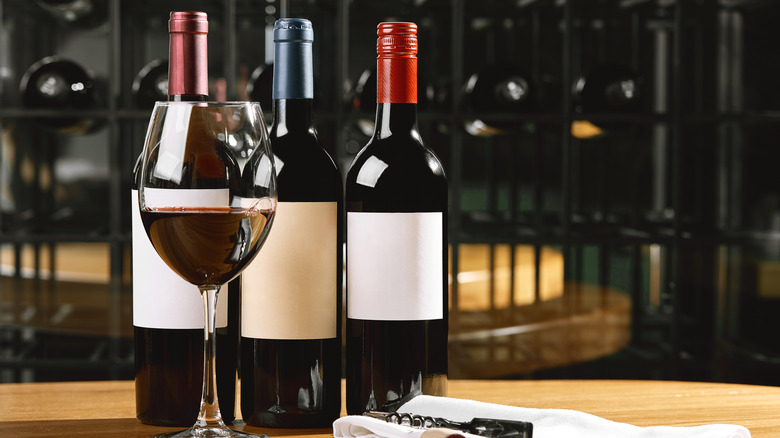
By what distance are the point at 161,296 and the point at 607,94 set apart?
2.00m

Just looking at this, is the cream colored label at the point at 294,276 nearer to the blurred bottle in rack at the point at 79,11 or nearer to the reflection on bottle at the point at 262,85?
the reflection on bottle at the point at 262,85

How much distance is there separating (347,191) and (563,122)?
1731 mm

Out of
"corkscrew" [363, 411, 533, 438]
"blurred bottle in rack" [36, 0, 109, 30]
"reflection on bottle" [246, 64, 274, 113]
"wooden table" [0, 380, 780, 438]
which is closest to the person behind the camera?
"corkscrew" [363, 411, 533, 438]

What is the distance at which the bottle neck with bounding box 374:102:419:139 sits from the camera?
618mm

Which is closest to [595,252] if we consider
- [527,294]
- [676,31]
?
[527,294]

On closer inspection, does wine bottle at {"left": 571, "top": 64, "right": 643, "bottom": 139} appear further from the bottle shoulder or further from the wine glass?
the wine glass

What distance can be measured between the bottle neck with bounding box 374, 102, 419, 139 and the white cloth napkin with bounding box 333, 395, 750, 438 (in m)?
0.18

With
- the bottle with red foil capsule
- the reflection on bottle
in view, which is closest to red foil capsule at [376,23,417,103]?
the bottle with red foil capsule

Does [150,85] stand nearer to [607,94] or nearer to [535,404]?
[607,94]

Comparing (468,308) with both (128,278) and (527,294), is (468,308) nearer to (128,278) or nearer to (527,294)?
(527,294)

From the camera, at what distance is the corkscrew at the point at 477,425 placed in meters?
0.53

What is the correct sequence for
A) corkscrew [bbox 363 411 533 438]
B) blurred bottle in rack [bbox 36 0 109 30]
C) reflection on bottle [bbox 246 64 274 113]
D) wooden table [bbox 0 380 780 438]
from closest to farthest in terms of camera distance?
corkscrew [bbox 363 411 533 438] → wooden table [bbox 0 380 780 438] → reflection on bottle [bbox 246 64 274 113] → blurred bottle in rack [bbox 36 0 109 30]

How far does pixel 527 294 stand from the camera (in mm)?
2920

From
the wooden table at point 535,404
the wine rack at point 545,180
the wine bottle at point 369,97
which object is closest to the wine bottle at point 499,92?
the wine rack at point 545,180
